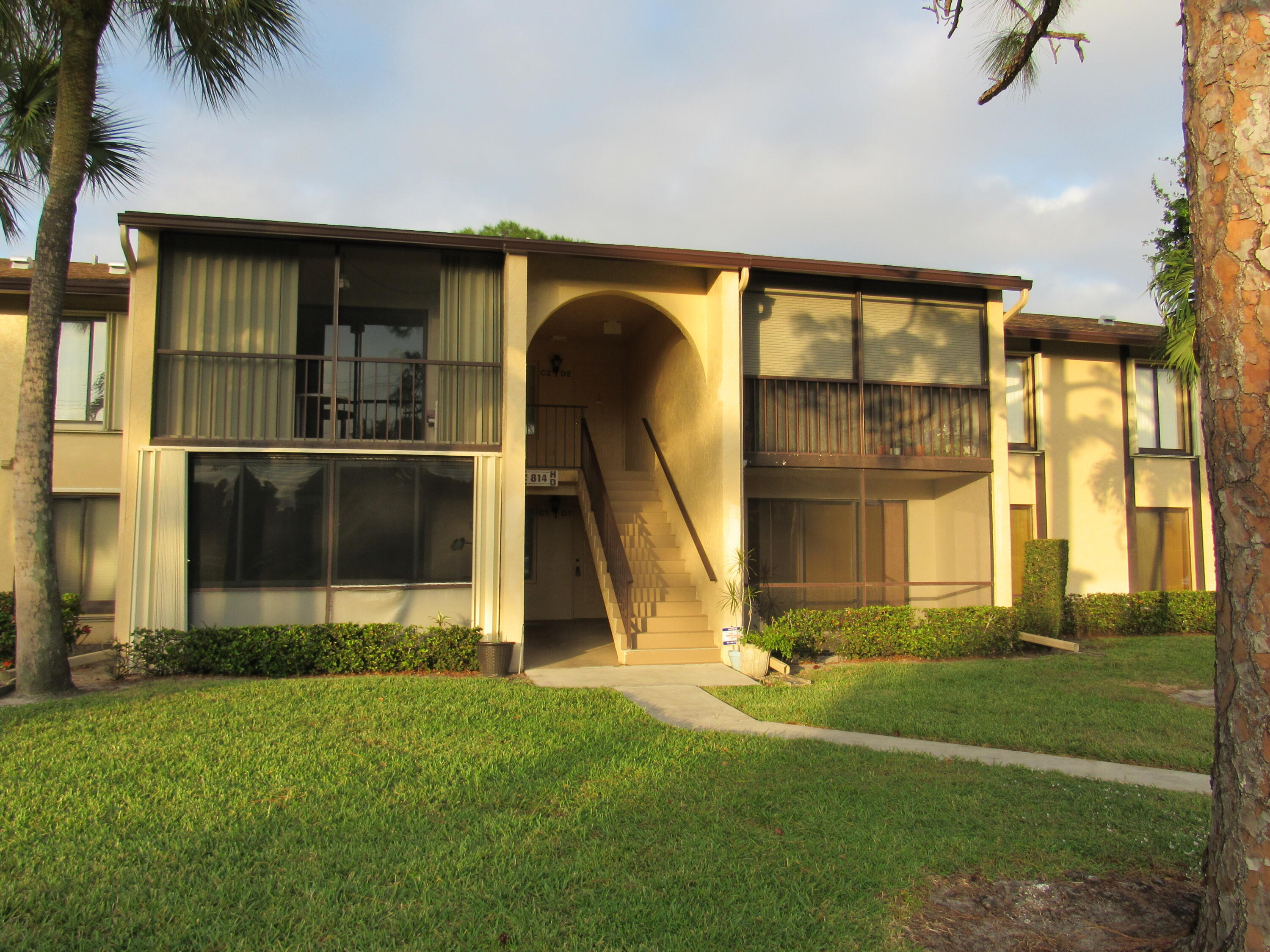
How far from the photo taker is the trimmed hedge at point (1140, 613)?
46.1 ft

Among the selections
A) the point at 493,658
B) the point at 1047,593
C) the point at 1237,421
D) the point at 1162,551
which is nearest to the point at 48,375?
the point at 493,658

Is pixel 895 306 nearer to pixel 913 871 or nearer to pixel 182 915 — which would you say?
pixel 913 871

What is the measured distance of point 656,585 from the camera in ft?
41.6

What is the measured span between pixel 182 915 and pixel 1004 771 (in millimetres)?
5198

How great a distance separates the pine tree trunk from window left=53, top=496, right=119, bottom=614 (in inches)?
536

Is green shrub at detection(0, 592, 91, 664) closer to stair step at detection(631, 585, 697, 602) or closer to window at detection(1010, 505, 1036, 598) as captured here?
stair step at detection(631, 585, 697, 602)

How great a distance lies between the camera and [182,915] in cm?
367

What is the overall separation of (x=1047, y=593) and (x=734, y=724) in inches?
286

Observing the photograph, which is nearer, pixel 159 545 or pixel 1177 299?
pixel 159 545

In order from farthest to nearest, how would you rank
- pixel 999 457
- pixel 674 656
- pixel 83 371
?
pixel 999 457, pixel 83 371, pixel 674 656

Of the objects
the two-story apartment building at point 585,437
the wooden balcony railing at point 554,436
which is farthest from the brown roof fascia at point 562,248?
the wooden balcony railing at point 554,436

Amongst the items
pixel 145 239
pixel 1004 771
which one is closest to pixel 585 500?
pixel 145 239

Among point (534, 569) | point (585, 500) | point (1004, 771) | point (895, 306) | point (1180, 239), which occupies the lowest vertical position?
point (1004, 771)

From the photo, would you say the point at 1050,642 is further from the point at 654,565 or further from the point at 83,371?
the point at 83,371
